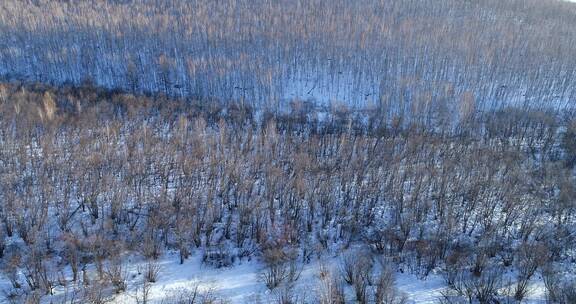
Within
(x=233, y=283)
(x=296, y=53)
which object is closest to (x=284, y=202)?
(x=233, y=283)

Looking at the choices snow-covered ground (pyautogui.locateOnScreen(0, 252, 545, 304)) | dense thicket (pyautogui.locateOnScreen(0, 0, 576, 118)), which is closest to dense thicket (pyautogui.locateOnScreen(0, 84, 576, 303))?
snow-covered ground (pyautogui.locateOnScreen(0, 252, 545, 304))

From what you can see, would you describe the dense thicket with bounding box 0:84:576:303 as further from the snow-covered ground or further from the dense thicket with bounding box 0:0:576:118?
the dense thicket with bounding box 0:0:576:118

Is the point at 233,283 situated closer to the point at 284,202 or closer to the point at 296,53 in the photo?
the point at 284,202

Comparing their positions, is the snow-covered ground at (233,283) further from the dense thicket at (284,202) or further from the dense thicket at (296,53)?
the dense thicket at (296,53)

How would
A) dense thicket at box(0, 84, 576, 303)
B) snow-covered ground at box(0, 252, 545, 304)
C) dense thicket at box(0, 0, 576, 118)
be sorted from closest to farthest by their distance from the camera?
snow-covered ground at box(0, 252, 545, 304) → dense thicket at box(0, 84, 576, 303) → dense thicket at box(0, 0, 576, 118)

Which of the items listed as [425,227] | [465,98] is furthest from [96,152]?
[465,98]

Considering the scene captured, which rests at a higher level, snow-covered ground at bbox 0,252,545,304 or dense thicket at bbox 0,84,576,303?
dense thicket at bbox 0,84,576,303
